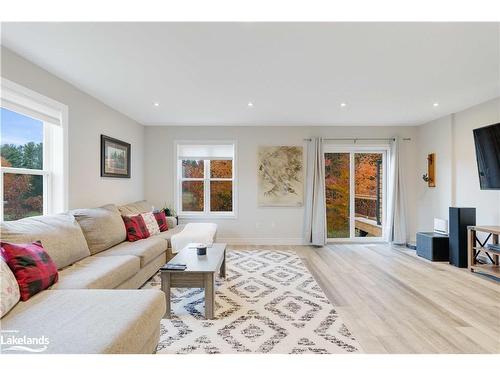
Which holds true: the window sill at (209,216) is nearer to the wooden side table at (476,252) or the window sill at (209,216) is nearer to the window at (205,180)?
the window at (205,180)

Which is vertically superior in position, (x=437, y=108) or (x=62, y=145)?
(x=437, y=108)

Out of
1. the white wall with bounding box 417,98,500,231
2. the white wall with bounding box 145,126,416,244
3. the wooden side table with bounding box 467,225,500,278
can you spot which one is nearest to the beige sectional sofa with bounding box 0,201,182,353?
the white wall with bounding box 145,126,416,244

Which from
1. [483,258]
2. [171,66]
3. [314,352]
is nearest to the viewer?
[314,352]

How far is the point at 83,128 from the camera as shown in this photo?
3.51m

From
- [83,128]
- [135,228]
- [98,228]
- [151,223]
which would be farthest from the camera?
[151,223]

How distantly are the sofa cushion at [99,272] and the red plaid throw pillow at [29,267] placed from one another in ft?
0.43

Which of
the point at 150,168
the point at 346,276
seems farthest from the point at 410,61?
the point at 150,168

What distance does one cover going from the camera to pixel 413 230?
5551 millimetres

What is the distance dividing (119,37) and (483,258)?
5594 millimetres

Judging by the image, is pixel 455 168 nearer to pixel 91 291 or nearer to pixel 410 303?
pixel 410 303

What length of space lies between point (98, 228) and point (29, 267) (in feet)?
4.06

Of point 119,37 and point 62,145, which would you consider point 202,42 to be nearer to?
point 119,37

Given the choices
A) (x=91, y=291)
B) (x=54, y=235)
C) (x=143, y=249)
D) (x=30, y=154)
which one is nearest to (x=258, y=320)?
(x=91, y=291)

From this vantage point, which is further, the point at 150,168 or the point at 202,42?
the point at 150,168
